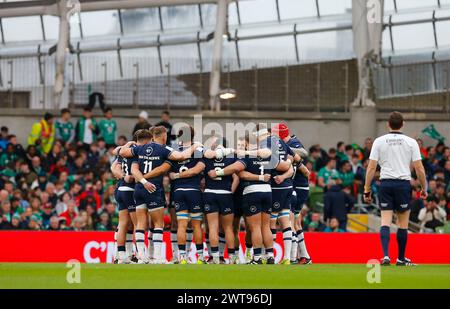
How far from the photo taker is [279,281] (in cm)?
1596

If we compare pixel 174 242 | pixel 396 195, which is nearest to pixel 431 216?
pixel 174 242

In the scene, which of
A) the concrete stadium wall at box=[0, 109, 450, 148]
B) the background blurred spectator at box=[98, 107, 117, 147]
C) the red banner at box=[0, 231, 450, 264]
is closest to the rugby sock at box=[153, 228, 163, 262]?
the red banner at box=[0, 231, 450, 264]

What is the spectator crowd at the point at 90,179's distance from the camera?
29.6 m

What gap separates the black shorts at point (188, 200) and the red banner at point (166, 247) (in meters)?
5.11

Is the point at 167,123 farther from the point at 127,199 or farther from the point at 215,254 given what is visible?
the point at 215,254

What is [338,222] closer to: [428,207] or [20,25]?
[428,207]

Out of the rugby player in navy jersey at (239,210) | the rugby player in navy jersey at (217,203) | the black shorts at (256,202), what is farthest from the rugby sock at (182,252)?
the black shorts at (256,202)

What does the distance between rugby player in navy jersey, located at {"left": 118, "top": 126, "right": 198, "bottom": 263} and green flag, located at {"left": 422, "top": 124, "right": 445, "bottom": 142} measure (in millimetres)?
16562

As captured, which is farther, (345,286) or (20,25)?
(20,25)

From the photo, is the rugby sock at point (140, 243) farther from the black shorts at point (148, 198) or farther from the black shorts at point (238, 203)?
the black shorts at point (238, 203)

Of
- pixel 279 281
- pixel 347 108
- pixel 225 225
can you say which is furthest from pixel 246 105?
pixel 279 281

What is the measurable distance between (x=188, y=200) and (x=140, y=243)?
1.11m

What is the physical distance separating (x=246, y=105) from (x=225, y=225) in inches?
648

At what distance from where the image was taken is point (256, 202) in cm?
2150
